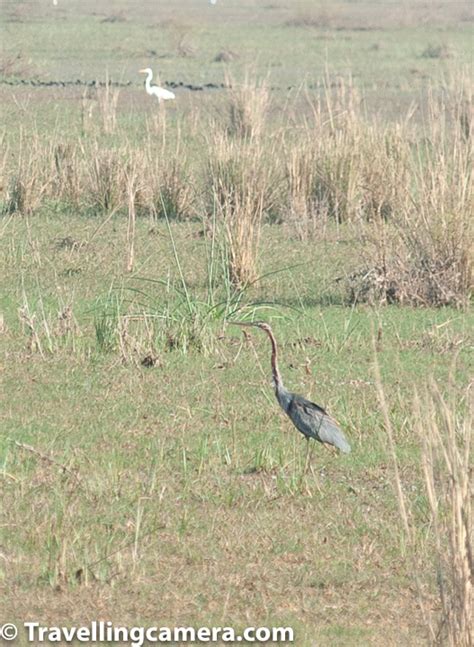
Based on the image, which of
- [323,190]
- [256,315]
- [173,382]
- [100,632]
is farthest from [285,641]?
[323,190]

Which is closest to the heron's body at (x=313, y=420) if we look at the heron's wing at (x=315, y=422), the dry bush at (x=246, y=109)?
the heron's wing at (x=315, y=422)

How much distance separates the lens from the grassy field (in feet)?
16.1

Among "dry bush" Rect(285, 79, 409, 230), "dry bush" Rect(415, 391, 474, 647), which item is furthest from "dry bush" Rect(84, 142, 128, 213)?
"dry bush" Rect(415, 391, 474, 647)

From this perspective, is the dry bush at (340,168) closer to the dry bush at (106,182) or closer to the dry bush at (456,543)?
the dry bush at (106,182)

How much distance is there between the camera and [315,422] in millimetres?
5957

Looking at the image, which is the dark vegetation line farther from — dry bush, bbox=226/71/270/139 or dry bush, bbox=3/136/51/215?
dry bush, bbox=3/136/51/215

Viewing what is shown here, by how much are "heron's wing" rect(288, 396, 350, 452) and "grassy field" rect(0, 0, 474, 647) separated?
0.20m

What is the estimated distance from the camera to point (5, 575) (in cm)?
506

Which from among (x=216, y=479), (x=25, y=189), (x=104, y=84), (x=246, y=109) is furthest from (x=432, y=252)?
(x=104, y=84)

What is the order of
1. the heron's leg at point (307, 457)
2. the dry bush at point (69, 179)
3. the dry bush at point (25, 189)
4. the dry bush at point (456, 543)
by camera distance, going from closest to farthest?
1. the dry bush at point (456, 543)
2. the heron's leg at point (307, 457)
3. the dry bush at point (25, 189)
4. the dry bush at point (69, 179)

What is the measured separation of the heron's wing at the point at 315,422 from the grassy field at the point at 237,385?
0.20m

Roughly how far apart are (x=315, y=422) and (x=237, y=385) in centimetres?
189

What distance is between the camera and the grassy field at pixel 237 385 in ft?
16.1

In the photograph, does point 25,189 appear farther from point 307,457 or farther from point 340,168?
point 307,457
